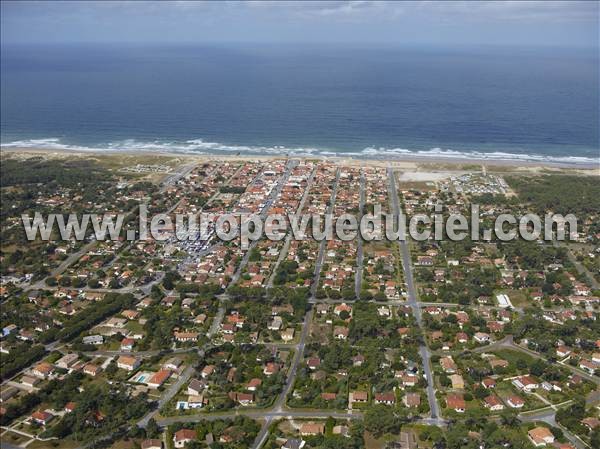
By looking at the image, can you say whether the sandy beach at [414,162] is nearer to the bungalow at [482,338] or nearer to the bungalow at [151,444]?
the bungalow at [482,338]

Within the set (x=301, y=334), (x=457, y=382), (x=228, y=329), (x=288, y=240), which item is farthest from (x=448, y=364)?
(x=288, y=240)

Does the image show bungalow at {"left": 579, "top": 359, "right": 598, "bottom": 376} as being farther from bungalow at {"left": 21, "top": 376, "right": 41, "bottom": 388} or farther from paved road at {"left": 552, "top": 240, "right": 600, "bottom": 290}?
bungalow at {"left": 21, "top": 376, "right": 41, "bottom": 388}

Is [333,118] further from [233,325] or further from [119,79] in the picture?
[119,79]

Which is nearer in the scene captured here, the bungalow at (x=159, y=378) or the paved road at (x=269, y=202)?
the bungalow at (x=159, y=378)

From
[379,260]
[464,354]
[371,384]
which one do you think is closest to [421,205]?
[379,260]

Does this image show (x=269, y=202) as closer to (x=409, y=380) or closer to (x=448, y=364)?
(x=448, y=364)

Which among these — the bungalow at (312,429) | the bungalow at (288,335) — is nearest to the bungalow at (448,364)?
the bungalow at (312,429)
